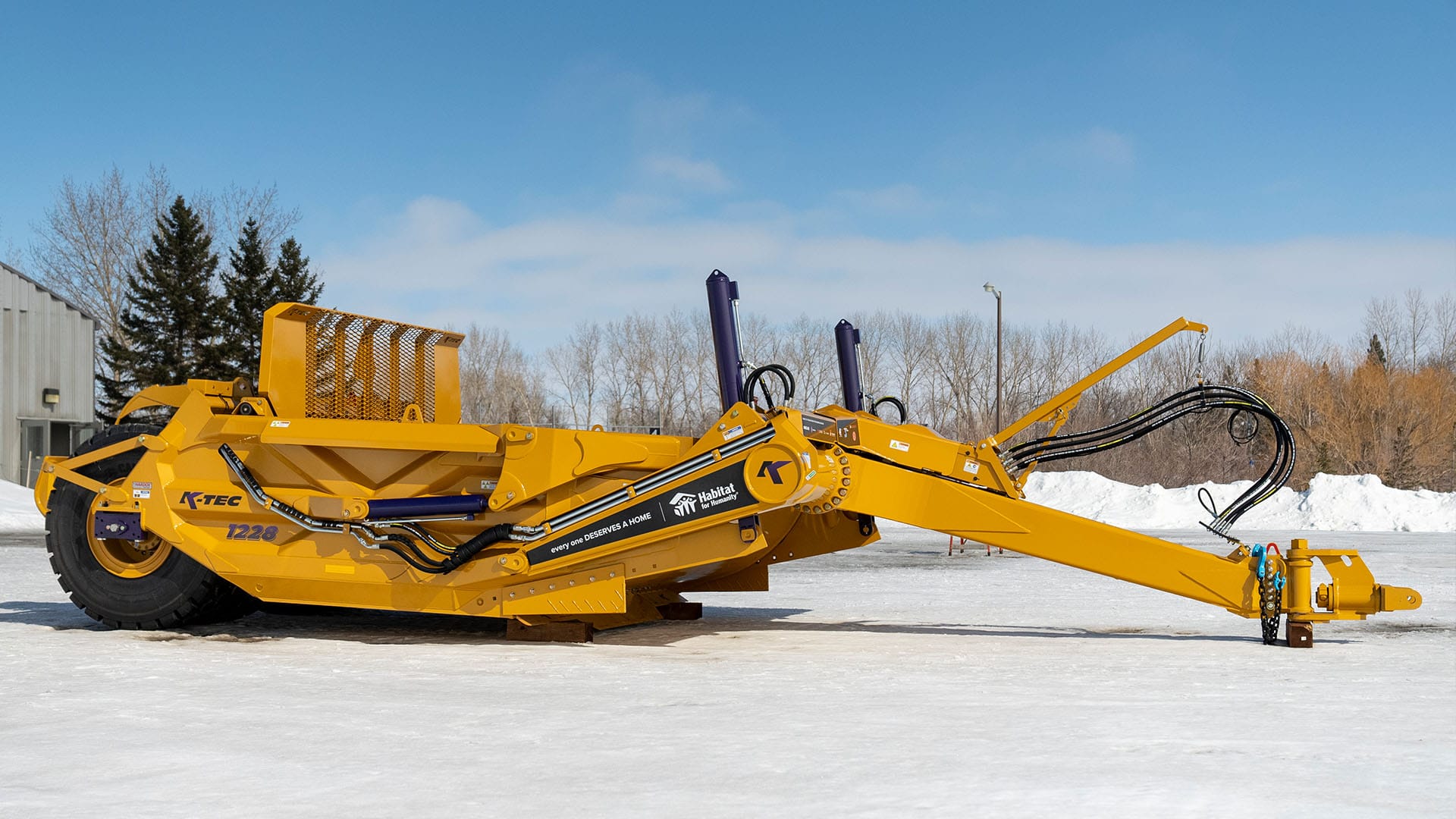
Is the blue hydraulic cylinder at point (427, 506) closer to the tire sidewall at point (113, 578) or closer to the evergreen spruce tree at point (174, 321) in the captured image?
the tire sidewall at point (113, 578)

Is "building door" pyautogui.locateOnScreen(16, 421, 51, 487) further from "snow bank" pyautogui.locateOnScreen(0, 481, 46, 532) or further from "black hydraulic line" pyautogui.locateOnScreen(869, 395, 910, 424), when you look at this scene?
"black hydraulic line" pyautogui.locateOnScreen(869, 395, 910, 424)

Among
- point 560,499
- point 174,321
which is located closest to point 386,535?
point 560,499

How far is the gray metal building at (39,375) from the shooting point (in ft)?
104

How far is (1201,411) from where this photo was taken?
8633 millimetres

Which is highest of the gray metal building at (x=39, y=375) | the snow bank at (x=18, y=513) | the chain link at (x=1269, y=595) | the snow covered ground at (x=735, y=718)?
the gray metal building at (x=39, y=375)

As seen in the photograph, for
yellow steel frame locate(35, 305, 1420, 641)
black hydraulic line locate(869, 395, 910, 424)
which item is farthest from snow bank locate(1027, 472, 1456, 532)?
yellow steel frame locate(35, 305, 1420, 641)

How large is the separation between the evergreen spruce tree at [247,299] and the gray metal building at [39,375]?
542 centimetres

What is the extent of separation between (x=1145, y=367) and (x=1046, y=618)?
50.7m

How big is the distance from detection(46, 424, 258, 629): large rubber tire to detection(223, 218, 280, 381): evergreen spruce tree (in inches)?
1254

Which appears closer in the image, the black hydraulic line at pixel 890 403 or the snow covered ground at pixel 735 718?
the snow covered ground at pixel 735 718

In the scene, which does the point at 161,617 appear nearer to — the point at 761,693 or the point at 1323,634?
the point at 761,693

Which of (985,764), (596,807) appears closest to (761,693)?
(985,764)

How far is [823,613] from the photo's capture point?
10180mm

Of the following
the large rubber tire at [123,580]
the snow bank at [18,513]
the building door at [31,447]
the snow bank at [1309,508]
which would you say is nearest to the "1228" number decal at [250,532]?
the large rubber tire at [123,580]
